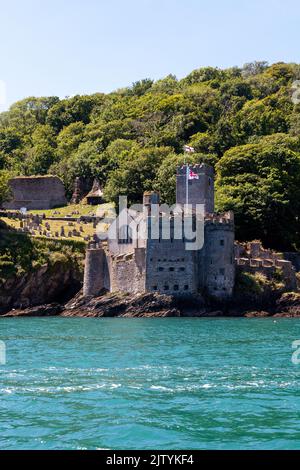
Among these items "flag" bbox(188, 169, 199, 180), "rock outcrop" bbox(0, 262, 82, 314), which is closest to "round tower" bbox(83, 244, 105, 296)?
"rock outcrop" bbox(0, 262, 82, 314)

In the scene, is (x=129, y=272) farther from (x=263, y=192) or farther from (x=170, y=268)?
(x=263, y=192)

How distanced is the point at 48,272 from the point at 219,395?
50.7 metres

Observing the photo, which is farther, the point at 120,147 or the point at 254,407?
the point at 120,147

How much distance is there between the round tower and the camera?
80.5 meters

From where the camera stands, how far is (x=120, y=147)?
13162cm

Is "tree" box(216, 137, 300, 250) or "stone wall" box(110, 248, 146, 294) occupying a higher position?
"tree" box(216, 137, 300, 250)

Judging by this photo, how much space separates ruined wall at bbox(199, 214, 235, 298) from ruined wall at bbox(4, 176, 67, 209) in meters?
42.8

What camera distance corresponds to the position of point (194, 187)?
88375mm

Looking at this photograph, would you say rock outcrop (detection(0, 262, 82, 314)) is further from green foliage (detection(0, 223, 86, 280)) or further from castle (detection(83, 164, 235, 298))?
castle (detection(83, 164, 235, 298))

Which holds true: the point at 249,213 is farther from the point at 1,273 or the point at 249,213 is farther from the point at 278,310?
the point at 1,273

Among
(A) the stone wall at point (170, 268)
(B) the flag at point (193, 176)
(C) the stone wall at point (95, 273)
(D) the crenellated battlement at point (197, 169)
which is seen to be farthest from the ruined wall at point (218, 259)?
(C) the stone wall at point (95, 273)

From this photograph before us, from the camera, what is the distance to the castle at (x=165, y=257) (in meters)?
76.9

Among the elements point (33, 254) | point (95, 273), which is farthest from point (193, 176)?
point (33, 254)

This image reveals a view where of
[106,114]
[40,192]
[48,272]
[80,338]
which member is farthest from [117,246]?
[106,114]
